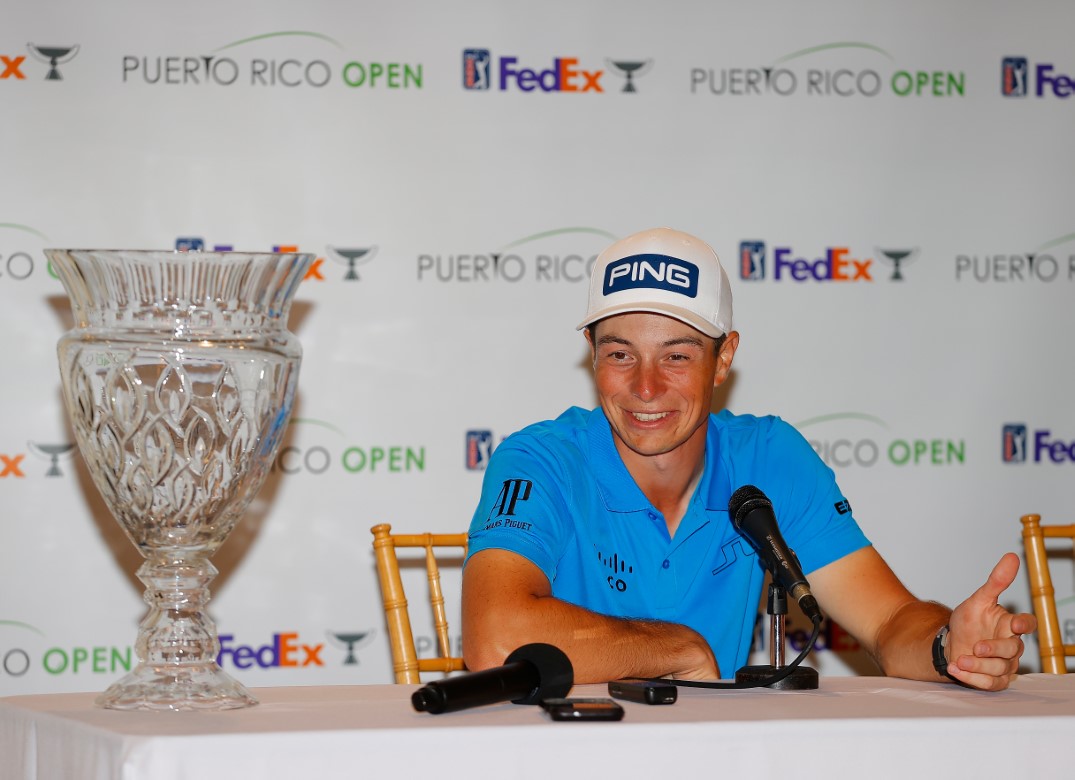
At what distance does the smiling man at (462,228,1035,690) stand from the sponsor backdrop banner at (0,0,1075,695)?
915mm

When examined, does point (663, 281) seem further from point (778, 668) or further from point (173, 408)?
point (173, 408)

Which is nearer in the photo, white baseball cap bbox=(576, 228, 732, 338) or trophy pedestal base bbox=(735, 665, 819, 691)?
trophy pedestal base bbox=(735, 665, 819, 691)

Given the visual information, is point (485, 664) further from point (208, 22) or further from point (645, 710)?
point (208, 22)

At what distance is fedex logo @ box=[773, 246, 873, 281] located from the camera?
116 inches

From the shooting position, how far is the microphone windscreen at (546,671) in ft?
3.75

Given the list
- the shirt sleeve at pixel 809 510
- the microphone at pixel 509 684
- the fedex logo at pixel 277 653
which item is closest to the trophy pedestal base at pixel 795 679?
the microphone at pixel 509 684

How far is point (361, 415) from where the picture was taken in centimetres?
283

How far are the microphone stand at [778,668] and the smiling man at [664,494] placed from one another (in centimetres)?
36

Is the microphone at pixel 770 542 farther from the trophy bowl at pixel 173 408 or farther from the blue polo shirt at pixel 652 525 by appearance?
the trophy bowl at pixel 173 408

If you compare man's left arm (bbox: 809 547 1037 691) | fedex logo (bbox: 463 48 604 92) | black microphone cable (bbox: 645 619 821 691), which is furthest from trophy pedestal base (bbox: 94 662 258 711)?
fedex logo (bbox: 463 48 604 92)

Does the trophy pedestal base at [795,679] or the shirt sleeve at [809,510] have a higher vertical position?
the shirt sleeve at [809,510]

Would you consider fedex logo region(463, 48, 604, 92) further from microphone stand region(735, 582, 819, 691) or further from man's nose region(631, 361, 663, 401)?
microphone stand region(735, 582, 819, 691)

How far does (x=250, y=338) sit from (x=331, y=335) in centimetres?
167

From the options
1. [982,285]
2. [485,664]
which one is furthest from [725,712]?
[982,285]
